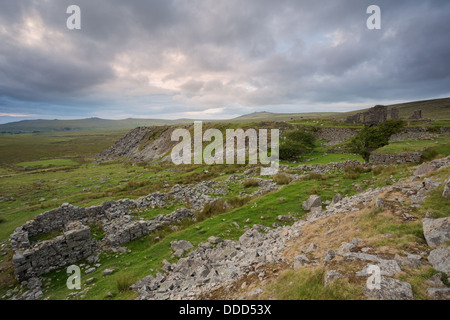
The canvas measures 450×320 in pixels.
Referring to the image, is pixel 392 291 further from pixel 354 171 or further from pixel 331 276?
pixel 354 171

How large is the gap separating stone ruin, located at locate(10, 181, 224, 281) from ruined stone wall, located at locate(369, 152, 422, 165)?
17.9 metres

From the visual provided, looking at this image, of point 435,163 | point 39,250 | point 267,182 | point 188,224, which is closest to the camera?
point 39,250

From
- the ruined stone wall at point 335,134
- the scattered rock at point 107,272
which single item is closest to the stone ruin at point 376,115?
the ruined stone wall at point 335,134

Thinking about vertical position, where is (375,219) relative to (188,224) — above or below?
above

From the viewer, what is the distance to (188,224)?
14.0 m

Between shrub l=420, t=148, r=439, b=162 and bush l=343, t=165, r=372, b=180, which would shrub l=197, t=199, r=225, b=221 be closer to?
bush l=343, t=165, r=372, b=180

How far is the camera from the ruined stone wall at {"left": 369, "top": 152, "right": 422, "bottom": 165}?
1985cm

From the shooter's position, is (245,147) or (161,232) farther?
(245,147)

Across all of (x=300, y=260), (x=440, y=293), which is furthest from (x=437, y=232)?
(x=300, y=260)

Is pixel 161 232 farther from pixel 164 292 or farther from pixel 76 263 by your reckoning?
pixel 164 292

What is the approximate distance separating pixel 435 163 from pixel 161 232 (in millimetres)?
18424

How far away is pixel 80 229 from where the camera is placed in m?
11.3

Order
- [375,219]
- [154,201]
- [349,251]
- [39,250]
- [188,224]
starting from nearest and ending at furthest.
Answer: [349,251] → [375,219] → [39,250] → [188,224] → [154,201]

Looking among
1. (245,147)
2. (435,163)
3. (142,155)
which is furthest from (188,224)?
(142,155)
